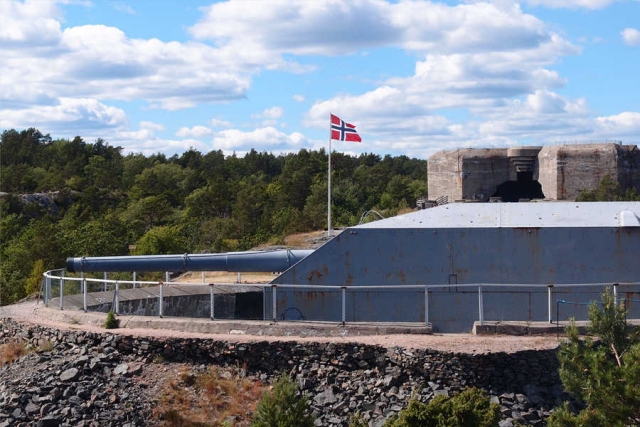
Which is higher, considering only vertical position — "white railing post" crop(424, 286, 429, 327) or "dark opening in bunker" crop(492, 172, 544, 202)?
"dark opening in bunker" crop(492, 172, 544, 202)

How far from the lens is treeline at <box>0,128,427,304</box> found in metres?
44.2

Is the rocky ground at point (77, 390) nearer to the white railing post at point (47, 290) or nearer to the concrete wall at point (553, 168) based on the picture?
the white railing post at point (47, 290)

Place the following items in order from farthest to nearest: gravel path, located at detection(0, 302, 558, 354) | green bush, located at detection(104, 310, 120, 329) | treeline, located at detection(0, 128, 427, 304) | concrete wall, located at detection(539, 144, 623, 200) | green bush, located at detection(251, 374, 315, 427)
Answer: treeline, located at detection(0, 128, 427, 304) → concrete wall, located at detection(539, 144, 623, 200) → green bush, located at detection(104, 310, 120, 329) → gravel path, located at detection(0, 302, 558, 354) → green bush, located at detection(251, 374, 315, 427)

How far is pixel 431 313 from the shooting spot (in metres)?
18.0

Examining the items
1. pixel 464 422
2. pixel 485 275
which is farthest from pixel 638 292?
pixel 464 422

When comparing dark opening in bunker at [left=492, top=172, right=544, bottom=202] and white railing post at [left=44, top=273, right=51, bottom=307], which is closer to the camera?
white railing post at [left=44, top=273, right=51, bottom=307]

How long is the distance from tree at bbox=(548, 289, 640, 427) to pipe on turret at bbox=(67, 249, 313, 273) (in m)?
7.31

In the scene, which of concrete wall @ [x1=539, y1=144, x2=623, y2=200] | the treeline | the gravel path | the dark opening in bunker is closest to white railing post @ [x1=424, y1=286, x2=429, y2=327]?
the gravel path

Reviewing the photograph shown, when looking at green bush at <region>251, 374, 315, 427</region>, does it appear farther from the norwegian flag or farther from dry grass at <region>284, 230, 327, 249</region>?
dry grass at <region>284, 230, 327, 249</region>

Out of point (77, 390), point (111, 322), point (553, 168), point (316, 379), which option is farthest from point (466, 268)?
point (553, 168)

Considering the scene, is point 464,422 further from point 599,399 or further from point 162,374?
point 162,374

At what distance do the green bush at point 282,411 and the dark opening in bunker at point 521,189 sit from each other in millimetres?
23740

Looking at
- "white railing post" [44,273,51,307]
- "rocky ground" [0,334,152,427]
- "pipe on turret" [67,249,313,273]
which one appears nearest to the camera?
"rocky ground" [0,334,152,427]

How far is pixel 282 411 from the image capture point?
13242mm
